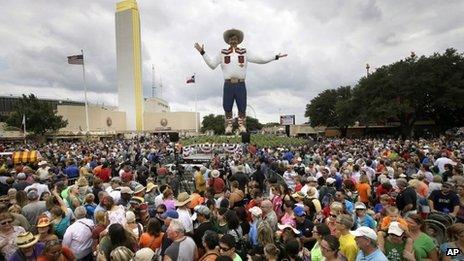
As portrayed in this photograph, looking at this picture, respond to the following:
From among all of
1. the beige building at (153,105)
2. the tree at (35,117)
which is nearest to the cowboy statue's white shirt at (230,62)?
the tree at (35,117)

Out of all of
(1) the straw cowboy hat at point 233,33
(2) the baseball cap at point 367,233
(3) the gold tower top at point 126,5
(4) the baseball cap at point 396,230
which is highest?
(3) the gold tower top at point 126,5

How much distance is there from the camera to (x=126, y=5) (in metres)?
62.8

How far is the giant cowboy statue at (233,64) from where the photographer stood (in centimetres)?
2859

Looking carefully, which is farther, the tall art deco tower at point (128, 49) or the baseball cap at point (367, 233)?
the tall art deco tower at point (128, 49)

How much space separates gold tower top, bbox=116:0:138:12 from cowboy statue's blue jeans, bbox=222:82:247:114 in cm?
4037

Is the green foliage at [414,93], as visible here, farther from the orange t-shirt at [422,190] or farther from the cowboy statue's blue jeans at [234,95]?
the orange t-shirt at [422,190]

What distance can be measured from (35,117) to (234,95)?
34.0 meters

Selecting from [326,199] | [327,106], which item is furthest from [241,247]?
[327,106]

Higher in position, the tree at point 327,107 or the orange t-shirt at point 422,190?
the tree at point 327,107

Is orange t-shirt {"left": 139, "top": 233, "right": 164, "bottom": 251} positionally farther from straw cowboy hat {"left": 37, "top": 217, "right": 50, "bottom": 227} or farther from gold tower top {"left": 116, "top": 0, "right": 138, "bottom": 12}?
gold tower top {"left": 116, "top": 0, "right": 138, "bottom": 12}

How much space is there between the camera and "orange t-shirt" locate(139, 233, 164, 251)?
465cm

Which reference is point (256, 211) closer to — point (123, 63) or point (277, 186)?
point (277, 186)

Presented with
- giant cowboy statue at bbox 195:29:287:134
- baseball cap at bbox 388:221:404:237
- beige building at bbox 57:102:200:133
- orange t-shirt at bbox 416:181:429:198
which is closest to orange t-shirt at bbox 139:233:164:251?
baseball cap at bbox 388:221:404:237

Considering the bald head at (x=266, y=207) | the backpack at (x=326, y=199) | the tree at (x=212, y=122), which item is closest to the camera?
the bald head at (x=266, y=207)
